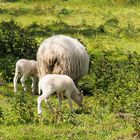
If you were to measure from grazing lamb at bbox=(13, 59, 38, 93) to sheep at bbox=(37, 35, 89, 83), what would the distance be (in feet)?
4.64

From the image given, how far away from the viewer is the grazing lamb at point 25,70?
18.5 meters

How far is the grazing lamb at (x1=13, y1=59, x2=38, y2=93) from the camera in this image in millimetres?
18547

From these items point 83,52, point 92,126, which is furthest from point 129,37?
point 92,126

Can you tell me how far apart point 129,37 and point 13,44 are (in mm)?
8808

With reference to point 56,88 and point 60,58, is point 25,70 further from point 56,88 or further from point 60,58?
point 56,88

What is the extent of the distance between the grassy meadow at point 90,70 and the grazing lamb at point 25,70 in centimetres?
51

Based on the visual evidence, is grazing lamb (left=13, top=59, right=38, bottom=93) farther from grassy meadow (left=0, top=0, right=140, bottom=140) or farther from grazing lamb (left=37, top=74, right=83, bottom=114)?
grazing lamb (left=37, top=74, right=83, bottom=114)

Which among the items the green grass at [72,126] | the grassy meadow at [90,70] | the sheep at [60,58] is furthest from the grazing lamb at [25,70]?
the green grass at [72,126]

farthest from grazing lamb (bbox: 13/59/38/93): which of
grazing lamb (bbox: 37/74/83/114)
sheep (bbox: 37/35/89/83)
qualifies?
grazing lamb (bbox: 37/74/83/114)

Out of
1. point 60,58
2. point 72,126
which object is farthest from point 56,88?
point 60,58

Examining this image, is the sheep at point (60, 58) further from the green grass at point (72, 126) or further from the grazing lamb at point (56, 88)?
the green grass at point (72, 126)

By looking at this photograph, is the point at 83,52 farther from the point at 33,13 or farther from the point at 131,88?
the point at 33,13

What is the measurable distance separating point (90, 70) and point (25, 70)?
2.87 metres

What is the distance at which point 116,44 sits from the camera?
1065 inches
